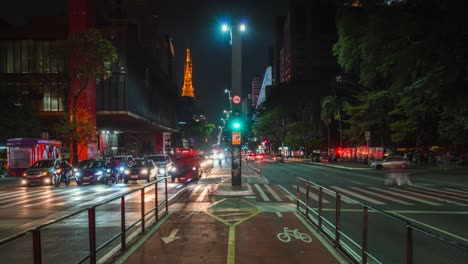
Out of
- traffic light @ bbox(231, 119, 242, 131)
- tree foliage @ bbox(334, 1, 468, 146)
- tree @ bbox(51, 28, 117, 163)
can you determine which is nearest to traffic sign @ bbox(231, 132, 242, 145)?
traffic light @ bbox(231, 119, 242, 131)

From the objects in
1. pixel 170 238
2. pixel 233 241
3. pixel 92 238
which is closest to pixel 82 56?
pixel 170 238

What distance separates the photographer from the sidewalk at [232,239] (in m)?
8.88

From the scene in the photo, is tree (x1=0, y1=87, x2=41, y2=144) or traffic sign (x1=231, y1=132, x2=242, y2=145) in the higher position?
tree (x1=0, y1=87, x2=41, y2=144)

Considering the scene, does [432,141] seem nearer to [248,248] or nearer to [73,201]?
[73,201]

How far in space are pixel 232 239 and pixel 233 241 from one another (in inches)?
8.4

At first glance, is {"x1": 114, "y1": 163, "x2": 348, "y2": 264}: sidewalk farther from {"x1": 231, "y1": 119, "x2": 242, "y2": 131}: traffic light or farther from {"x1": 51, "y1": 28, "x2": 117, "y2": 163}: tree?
{"x1": 51, "y1": 28, "x2": 117, "y2": 163}: tree

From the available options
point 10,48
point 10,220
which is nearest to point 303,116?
point 10,48

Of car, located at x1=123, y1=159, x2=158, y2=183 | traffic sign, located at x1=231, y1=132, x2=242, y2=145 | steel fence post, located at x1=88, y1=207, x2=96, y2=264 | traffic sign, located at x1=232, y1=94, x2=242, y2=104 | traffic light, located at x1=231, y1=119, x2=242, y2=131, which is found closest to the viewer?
steel fence post, located at x1=88, y1=207, x2=96, y2=264

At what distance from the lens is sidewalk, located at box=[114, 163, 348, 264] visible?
888 cm

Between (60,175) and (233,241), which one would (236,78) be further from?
(60,175)

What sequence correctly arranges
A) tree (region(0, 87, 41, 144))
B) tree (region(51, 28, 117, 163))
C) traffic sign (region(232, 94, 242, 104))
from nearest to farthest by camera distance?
traffic sign (region(232, 94, 242, 104))
tree (region(51, 28, 117, 163))
tree (region(0, 87, 41, 144))

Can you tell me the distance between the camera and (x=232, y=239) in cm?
1062

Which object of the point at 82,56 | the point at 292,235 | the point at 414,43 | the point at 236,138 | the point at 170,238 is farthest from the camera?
the point at 82,56

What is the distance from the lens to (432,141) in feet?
200
